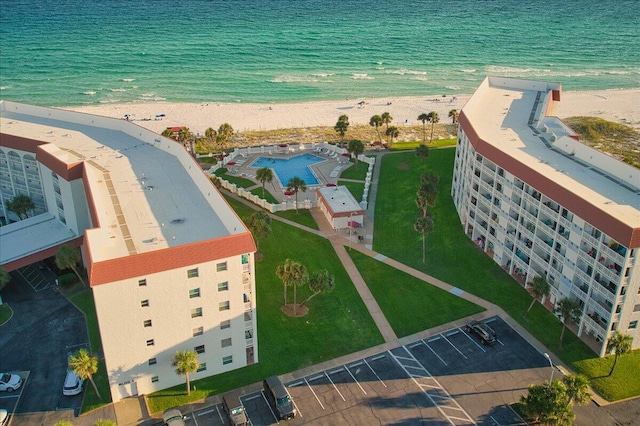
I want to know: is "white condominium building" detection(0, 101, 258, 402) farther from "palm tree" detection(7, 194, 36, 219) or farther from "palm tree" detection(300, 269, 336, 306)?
"palm tree" detection(300, 269, 336, 306)

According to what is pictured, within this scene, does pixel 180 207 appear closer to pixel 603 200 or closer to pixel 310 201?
pixel 310 201

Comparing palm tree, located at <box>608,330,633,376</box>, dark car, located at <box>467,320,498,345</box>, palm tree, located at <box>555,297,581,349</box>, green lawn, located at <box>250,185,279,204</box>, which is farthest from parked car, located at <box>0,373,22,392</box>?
palm tree, located at <box>608,330,633,376</box>

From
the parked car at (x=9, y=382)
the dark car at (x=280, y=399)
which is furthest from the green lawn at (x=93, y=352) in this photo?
the dark car at (x=280, y=399)

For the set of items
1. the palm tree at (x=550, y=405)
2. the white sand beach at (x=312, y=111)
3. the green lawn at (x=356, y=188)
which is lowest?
the palm tree at (x=550, y=405)

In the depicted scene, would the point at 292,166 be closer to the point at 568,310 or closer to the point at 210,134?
the point at 210,134

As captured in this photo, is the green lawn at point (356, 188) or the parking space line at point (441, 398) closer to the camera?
the parking space line at point (441, 398)

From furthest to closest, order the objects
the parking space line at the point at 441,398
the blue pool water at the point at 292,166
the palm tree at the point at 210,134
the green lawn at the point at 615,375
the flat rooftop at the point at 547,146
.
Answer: the palm tree at the point at 210,134, the blue pool water at the point at 292,166, the flat rooftop at the point at 547,146, the green lawn at the point at 615,375, the parking space line at the point at 441,398

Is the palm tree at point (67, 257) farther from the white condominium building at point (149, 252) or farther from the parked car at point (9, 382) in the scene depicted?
the parked car at point (9, 382)

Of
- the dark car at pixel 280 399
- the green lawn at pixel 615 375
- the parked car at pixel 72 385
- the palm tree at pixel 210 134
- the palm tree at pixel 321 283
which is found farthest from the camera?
the palm tree at pixel 210 134
